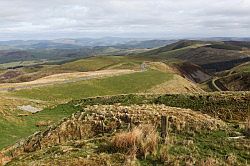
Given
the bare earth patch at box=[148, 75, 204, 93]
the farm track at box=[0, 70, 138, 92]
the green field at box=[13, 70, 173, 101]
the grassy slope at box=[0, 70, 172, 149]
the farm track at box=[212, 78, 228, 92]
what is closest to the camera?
the grassy slope at box=[0, 70, 172, 149]

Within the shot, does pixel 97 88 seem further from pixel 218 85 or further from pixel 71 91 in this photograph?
pixel 218 85

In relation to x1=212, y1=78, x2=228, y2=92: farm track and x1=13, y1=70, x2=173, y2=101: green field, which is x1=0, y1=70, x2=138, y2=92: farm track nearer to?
x1=13, y1=70, x2=173, y2=101: green field

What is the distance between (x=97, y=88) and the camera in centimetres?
7994

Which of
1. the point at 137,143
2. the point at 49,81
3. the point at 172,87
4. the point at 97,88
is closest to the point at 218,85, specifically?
the point at 172,87

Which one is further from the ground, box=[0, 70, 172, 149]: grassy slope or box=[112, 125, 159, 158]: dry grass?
box=[112, 125, 159, 158]: dry grass

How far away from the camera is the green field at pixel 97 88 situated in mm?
68312

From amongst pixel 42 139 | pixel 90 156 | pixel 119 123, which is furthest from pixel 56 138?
pixel 90 156

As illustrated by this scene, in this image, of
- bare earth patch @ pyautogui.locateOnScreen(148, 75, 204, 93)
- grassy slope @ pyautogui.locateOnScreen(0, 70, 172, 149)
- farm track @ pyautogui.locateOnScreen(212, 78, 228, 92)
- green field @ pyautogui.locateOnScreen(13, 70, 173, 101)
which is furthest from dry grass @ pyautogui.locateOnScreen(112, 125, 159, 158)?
farm track @ pyautogui.locateOnScreen(212, 78, 228, 92)

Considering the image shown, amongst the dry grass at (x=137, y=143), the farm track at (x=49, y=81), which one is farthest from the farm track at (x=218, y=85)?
the dry grass at (x=137, y=143)

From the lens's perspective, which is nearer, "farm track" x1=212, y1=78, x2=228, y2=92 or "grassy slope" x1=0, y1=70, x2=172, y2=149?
"grassy slope" x1=0, y1=70, x2=172, y2=149

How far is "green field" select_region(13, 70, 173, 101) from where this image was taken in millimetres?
68312

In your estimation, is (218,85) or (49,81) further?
(218,85)

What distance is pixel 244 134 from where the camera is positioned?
1622 centimetres

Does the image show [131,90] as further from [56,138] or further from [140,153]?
[140,153]
